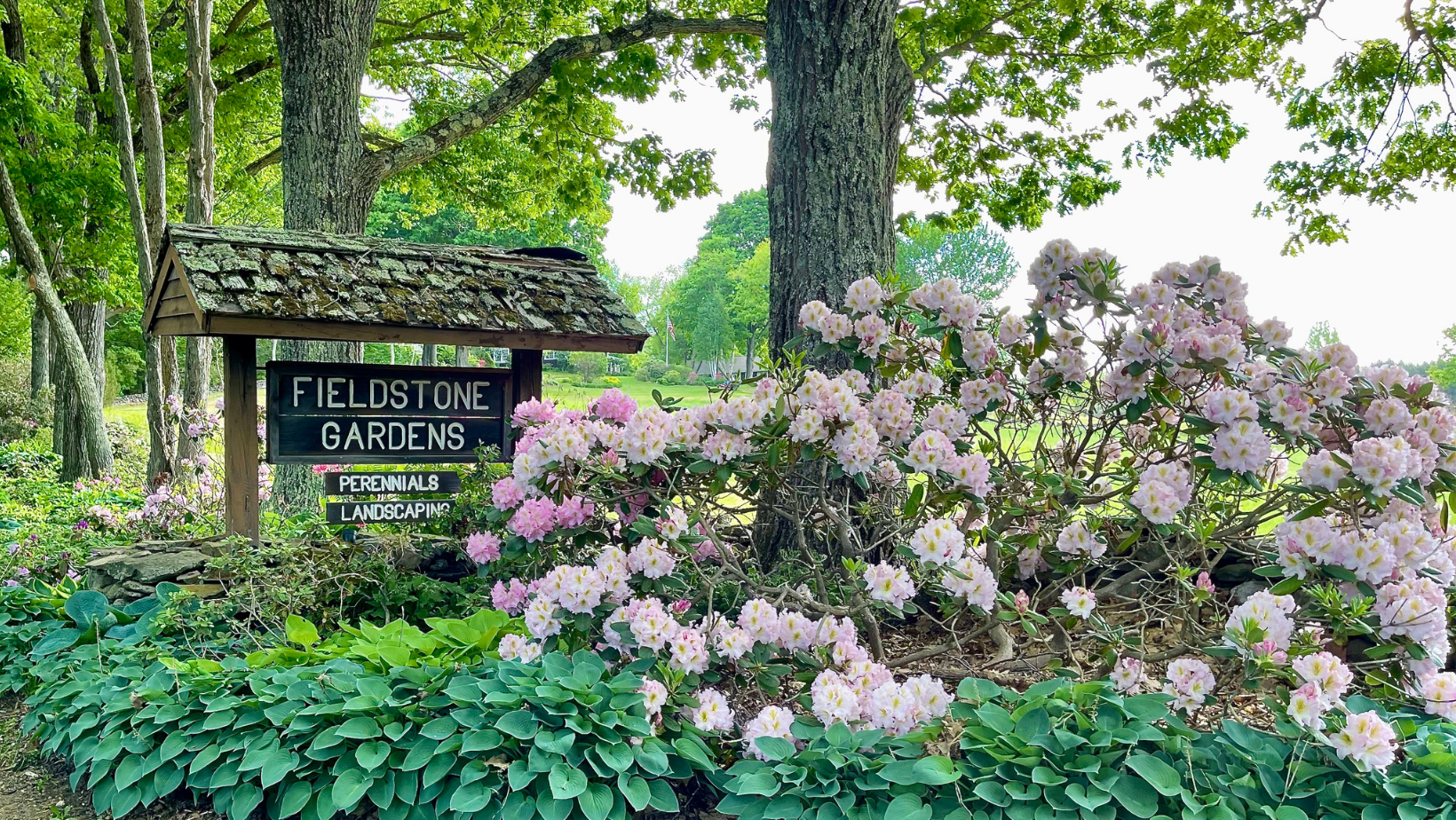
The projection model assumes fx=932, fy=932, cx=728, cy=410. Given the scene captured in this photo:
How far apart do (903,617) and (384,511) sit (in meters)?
2.80

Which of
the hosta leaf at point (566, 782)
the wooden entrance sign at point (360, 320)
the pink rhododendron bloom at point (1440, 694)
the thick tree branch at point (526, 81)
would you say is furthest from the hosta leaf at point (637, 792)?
the thick tree branch at point (526, 81)

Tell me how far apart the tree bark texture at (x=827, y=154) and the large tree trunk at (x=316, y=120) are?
4.23m

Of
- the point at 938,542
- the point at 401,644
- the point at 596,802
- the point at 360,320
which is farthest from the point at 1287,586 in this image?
the point at 360,320

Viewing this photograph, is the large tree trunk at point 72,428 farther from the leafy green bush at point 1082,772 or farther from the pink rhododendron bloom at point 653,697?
the leafy green bush at point 1082,772

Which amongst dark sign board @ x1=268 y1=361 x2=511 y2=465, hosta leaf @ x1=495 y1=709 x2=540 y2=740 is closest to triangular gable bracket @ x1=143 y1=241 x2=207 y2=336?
dark sign board @ x1=268 y1=361 x2=511 y2=465

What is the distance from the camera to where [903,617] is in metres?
3.01

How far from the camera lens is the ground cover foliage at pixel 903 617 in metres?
2.42

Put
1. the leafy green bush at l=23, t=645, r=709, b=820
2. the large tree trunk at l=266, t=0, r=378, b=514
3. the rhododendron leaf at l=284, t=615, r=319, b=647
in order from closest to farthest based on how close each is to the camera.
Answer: the leafy green bush at l=23, t=645, r=709, b=820
the rhododendron leaf at l=284, t=615, r=319, b=647
the large tree trunk at l=266, t=0, r=378, b=514

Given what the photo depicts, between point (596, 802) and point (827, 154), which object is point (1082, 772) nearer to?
point (596, 802)

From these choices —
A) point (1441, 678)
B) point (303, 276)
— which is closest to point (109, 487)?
point (303, 276)

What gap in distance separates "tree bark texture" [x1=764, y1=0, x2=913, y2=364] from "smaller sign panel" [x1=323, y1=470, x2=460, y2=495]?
188 cm

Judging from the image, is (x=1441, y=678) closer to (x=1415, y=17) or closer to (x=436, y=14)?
(x=1415, y=17)

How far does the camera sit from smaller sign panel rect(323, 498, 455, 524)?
453cm

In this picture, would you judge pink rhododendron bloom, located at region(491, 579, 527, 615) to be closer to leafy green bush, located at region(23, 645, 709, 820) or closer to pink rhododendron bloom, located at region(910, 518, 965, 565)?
leafy green bush, located at region(23, 645, 709, 820)
